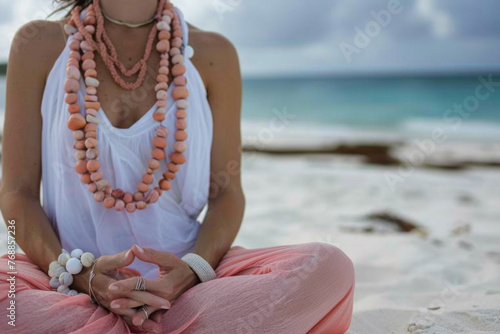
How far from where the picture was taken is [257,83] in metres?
34.1

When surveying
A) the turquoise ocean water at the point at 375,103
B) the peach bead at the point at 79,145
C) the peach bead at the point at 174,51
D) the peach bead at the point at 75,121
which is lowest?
the turquoise ocean water at the point at 375,103

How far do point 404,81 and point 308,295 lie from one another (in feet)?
102

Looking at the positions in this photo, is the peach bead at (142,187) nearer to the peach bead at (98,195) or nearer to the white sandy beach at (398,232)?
the peach bead at (98,195)

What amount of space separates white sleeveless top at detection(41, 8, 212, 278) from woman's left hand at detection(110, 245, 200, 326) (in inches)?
11.2

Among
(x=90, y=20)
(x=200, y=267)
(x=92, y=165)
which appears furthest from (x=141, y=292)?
(x=90, y=20)

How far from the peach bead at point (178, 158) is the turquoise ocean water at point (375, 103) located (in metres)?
10.8

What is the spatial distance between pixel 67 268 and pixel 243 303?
2.07 ft

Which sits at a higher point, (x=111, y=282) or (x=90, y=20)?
(x=90, y=20)

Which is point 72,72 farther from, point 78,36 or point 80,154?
point 80,154

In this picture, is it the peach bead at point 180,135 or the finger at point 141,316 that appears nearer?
the finger at point 141,316

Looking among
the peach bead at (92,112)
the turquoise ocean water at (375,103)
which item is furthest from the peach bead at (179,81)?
the turquoise ocean water at (375,103)

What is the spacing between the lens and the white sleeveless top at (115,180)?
83.7 inches

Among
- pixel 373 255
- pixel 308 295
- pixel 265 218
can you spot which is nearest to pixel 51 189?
pixel 308 295

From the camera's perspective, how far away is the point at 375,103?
2452 centimetres
